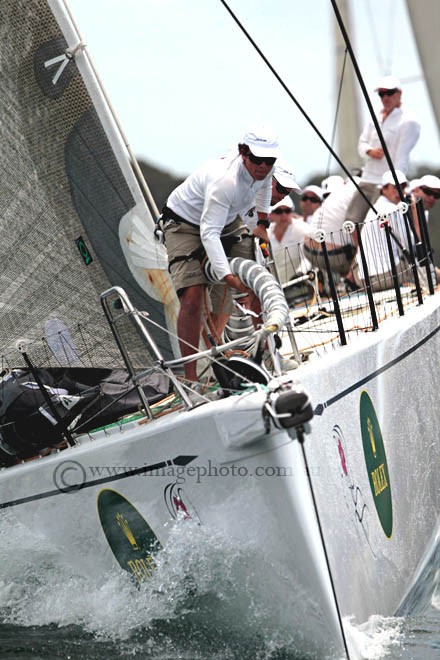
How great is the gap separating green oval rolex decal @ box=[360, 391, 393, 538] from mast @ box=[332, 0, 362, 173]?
28.6ft

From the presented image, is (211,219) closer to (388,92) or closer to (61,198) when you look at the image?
(61,198)

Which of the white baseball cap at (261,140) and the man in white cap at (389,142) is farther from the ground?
the white baseball cap at (261,140)

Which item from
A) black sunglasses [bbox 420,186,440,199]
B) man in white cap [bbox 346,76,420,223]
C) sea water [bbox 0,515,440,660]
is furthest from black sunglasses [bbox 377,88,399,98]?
sea water [bbox 0,515,440,660]

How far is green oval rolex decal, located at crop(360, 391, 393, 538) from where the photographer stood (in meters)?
4.49

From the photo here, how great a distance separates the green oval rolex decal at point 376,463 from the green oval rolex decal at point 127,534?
3.12 feet

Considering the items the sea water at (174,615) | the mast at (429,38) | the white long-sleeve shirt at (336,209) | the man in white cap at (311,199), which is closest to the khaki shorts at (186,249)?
the sea water at (174,615)

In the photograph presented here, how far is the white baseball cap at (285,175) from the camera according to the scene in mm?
5570

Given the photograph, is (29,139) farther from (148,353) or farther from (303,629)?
(303,629)

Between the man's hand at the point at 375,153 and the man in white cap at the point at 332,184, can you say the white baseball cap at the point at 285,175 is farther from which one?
the man in white cap at the point at 332,184

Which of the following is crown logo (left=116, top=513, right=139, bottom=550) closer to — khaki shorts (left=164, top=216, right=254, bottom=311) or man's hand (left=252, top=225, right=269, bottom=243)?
khaki shorts (left=164, top=216, right=254, bottom=311)

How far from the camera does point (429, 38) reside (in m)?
10.5

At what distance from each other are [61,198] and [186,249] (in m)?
Answer: 1.03

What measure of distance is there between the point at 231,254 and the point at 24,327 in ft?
3.59
